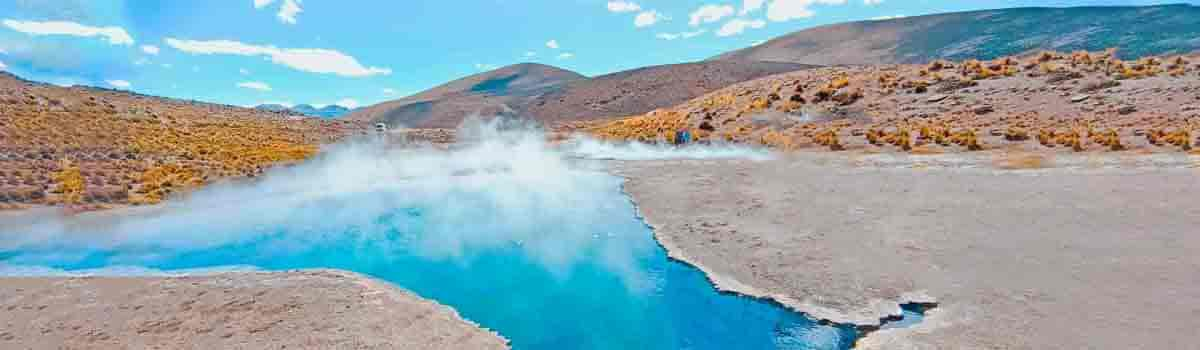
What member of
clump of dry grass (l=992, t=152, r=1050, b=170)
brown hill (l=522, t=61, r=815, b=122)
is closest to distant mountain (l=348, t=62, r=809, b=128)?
brown hill (l=522, t=61, r=815, b=122)

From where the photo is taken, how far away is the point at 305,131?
49125mm

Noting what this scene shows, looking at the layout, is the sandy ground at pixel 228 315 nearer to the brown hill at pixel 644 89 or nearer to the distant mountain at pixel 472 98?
the brown hill at pixel 644 89

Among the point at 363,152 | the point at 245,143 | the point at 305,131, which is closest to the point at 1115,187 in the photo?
the point at 363,152

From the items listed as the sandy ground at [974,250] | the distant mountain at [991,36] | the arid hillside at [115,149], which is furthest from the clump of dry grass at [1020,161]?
the distant mountain at [991,36]

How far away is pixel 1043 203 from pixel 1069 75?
849 inches

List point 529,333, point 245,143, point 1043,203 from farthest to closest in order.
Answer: point 245,143 → point 1043,203 → point 529,333

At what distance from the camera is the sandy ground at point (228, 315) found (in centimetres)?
718

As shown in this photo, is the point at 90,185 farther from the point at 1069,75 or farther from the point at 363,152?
the point at 1069,75

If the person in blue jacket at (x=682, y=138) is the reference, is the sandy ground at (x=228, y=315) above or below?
below

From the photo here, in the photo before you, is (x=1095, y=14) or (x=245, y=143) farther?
(x=1095, y=14)

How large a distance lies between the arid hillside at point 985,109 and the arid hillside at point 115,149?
24158 millimetres

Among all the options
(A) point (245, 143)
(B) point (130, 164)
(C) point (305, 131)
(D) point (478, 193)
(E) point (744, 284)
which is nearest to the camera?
(E) point (744, 284)

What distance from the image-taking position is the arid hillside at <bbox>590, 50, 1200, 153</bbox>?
66.0 feet

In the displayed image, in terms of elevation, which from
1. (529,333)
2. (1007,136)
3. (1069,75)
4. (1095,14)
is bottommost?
(529,333)
